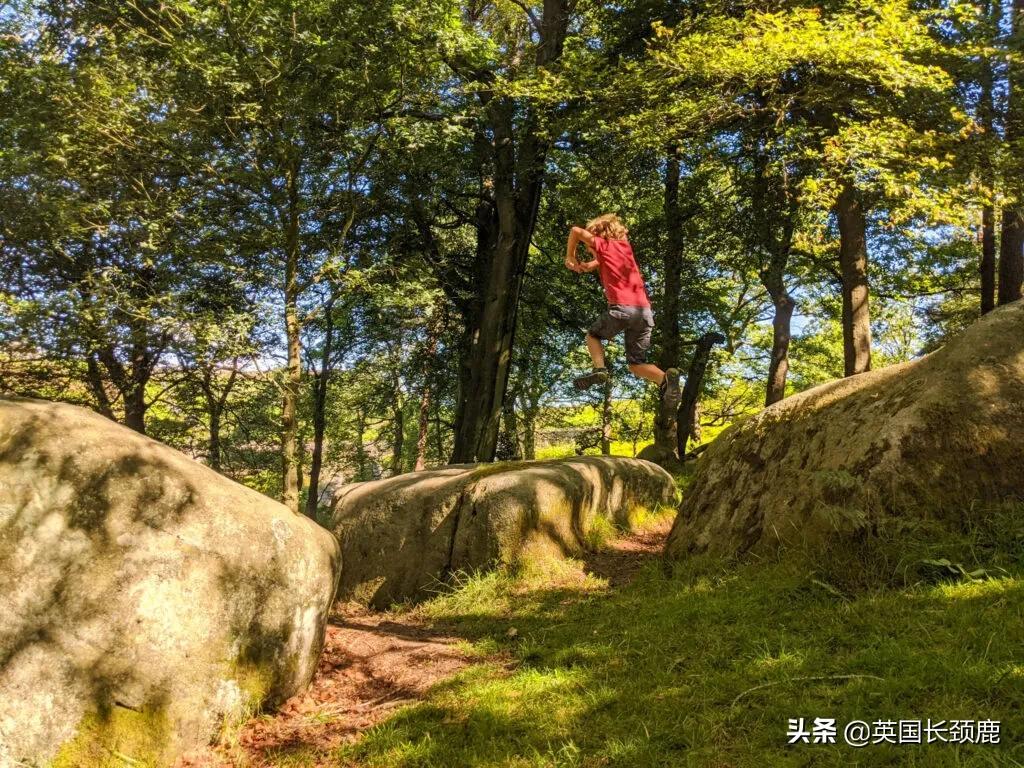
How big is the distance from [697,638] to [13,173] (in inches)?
511

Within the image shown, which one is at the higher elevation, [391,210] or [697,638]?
[391,210]

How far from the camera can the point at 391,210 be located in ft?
47.3

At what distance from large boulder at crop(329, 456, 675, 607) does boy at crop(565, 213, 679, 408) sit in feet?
4.98

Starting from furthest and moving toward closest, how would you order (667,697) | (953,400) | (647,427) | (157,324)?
(647,427)
(157,324)
(953,400)
(667,697)

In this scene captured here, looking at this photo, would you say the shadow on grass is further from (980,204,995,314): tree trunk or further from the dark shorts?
(980,204,995,314): tree trunk

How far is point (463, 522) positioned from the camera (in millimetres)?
7570

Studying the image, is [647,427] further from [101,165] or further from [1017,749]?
[1017,749]

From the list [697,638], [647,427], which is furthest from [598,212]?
[647,427]

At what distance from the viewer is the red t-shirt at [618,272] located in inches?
285

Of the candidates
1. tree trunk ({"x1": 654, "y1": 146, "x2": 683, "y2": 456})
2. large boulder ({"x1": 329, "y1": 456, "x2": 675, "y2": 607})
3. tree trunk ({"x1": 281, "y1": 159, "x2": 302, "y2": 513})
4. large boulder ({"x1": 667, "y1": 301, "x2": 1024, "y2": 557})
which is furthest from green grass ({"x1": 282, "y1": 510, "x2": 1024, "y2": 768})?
tree trunk ({"x1": 654, "y1": 146, "x2": 683, "y2": 456})

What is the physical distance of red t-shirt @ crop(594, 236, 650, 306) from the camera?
7.25 m

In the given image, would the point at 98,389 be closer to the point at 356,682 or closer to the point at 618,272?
the point at 356,682

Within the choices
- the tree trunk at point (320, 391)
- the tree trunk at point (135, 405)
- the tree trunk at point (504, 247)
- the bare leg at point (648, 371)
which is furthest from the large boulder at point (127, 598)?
the tree trunk at point (320, 391)

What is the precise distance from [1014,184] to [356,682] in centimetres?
1189
